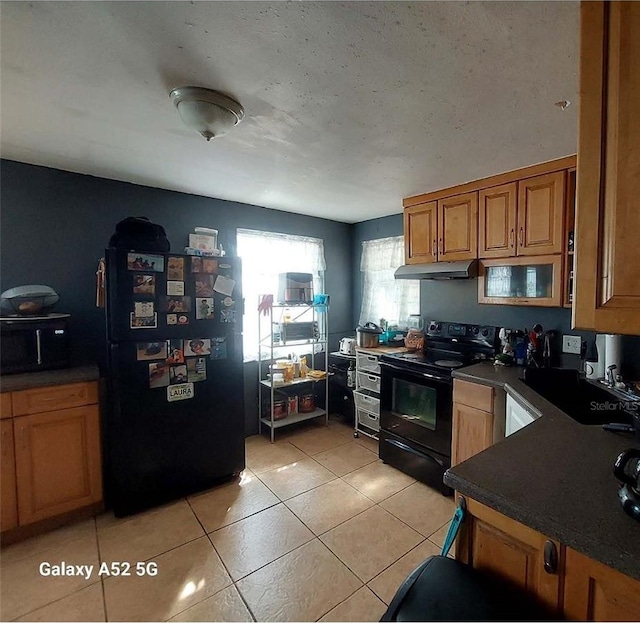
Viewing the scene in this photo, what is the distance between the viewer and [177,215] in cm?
285

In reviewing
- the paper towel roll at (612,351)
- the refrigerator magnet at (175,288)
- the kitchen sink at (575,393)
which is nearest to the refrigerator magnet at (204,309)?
the refrigerator magnet at (175,288)

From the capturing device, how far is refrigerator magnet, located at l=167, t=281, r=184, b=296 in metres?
2.19

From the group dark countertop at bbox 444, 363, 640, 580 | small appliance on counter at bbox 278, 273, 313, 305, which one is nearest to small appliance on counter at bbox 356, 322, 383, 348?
small appliance on counter at bbox 278, 273, 313, 305

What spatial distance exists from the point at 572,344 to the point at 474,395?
0.87 meters

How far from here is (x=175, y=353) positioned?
7.29 ft

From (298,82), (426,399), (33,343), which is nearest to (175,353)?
(33,343)

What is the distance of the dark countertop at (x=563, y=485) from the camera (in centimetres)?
74

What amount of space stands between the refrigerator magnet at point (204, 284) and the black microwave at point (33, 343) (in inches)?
32.2

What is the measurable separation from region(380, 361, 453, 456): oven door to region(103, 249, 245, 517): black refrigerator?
117 centimetres

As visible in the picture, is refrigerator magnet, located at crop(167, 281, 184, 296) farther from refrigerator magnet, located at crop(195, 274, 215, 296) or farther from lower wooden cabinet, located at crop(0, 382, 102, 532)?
lower wooden cabinet, located at crop(0, 382, 102, 532)

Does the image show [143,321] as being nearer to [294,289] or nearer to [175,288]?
[175,288]

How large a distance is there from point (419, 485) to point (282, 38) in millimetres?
2718

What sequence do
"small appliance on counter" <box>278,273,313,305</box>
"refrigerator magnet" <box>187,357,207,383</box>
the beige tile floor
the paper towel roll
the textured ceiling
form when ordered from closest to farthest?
1. the textured ceiling
2. the beige tile floor
3. the paper towel roll
4. "refrigerator magnet" <box>187,357,207,383</box>
5. "small appliance on counter" <box>278,273,313,305</box>

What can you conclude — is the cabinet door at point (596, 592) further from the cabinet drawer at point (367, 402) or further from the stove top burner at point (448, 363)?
the cabinet drawer at point (367, 402)
